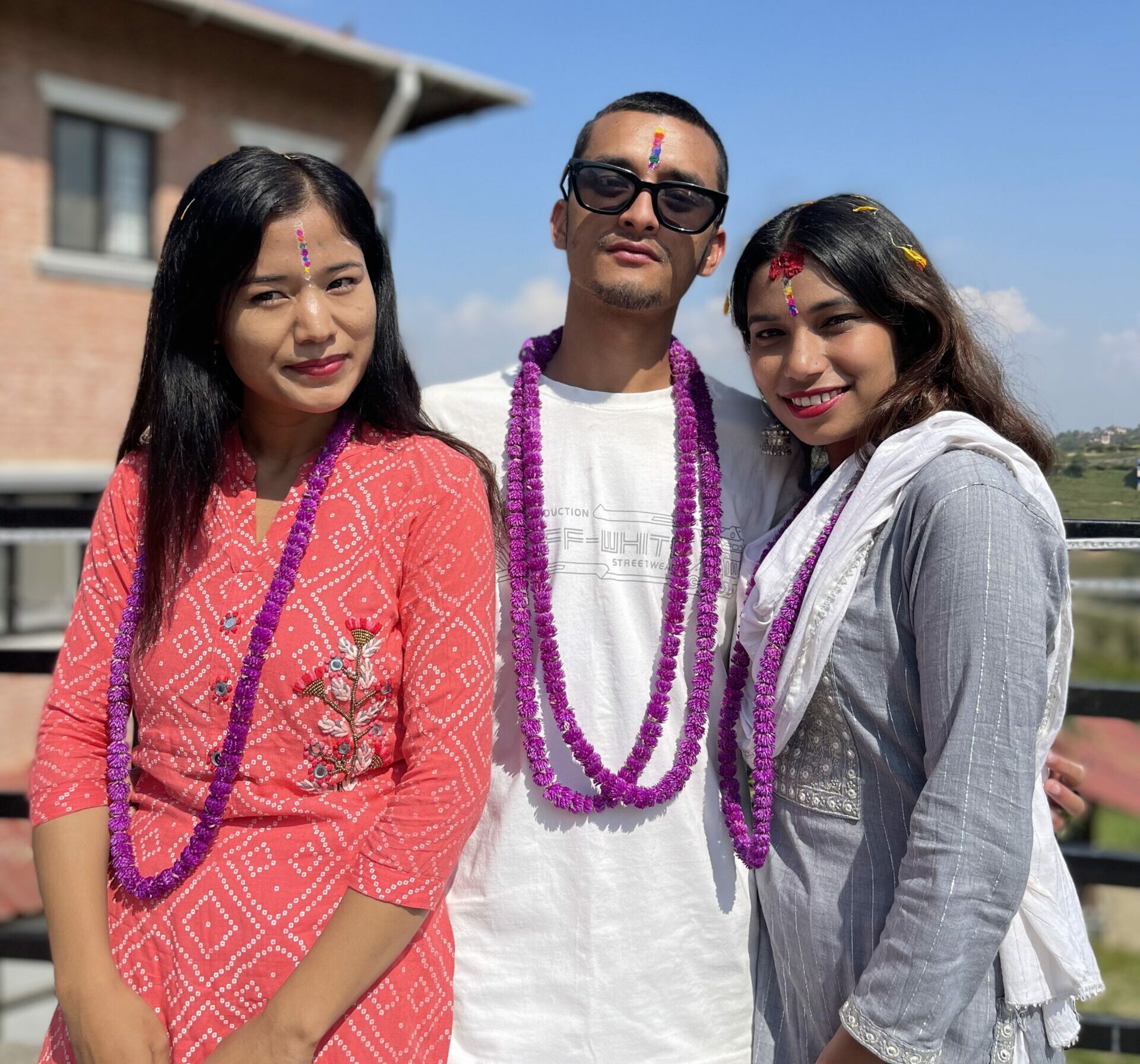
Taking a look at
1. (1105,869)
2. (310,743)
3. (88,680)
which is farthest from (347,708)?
(1105,869)

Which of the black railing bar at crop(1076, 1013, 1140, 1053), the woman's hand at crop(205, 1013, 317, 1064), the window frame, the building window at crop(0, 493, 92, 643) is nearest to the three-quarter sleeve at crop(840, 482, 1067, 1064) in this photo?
the woman's hand at crop(205, 1013, 317, 1064)

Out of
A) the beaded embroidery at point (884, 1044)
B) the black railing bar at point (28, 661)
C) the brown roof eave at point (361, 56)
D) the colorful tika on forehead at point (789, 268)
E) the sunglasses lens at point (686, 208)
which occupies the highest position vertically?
the brown roof eave at point (361, 56)

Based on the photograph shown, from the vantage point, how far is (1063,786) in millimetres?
2191

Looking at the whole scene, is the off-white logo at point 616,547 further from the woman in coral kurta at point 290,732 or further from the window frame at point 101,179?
the window frame at point 101,179

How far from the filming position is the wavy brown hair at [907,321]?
188 centimetres

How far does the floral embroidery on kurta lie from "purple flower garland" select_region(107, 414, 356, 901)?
9 cm

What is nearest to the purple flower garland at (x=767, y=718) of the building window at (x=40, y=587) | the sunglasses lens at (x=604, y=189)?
the sunglasses lens at (x=604, y=189)

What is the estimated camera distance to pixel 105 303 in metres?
9.41

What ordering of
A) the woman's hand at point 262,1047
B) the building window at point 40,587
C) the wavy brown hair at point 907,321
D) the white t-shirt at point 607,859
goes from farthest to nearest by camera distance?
the building window at point 40,587, the white t-shirt at point 607,859, the wavy brown hair at point 907,321, the woman's hand at point 262,1047

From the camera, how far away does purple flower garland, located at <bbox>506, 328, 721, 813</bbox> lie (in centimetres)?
205

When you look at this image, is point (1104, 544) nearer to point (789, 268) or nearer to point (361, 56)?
point (789, 268)

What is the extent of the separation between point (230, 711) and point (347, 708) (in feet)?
0.61

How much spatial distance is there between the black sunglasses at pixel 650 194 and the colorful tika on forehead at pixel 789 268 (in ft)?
1.25

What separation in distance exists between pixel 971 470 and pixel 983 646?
27 cm
